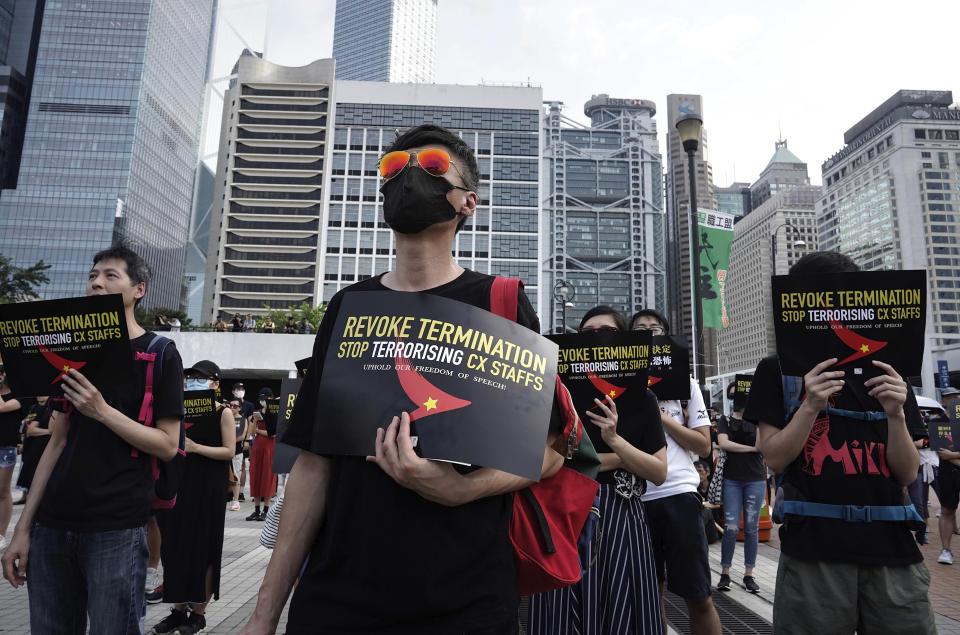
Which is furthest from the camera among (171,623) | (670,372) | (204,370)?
(204,370)

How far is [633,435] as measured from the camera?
3.53m

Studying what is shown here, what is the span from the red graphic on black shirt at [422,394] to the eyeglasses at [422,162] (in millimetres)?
606

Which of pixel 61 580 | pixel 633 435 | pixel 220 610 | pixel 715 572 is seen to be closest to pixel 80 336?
pixel 61 580

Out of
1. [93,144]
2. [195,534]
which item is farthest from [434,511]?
[93,144]

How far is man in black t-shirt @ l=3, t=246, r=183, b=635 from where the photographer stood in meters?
2.64

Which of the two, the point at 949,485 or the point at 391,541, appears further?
the point at 949,485

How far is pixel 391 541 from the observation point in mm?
1451

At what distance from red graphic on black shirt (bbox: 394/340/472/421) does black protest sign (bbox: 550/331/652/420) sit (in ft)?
6.77

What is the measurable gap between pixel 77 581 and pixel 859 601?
11.1ft

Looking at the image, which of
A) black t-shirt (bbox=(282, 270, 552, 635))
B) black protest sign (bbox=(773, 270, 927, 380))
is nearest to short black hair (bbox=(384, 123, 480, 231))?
black t-shirt (bbox=(282, 270, 552, 635))

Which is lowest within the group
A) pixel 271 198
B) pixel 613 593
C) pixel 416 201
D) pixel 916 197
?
pixel 613 593

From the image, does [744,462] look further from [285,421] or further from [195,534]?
[195,534]

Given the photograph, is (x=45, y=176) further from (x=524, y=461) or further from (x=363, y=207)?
(x=524, y=461)

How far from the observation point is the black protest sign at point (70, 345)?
277cm
